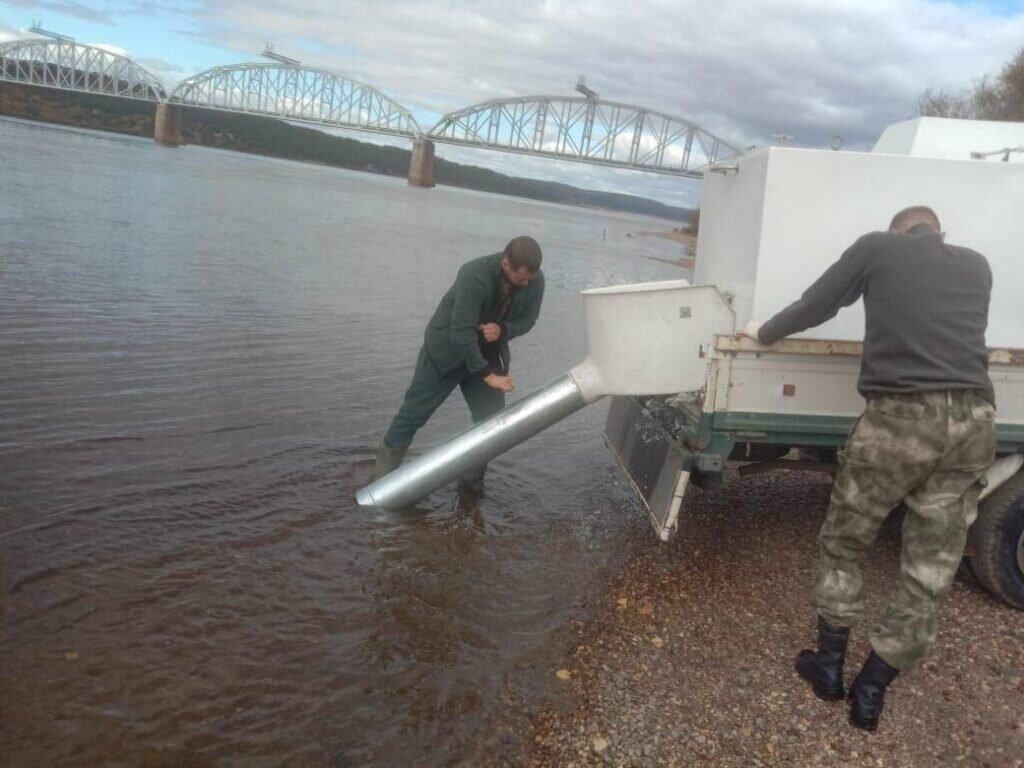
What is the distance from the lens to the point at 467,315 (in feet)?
16.7

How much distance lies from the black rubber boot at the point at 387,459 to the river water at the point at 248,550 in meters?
0.30

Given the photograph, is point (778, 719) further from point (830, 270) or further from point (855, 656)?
point (830, 270)

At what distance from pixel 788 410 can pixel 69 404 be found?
18.4 feet

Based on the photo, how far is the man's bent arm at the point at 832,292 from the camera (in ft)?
11.6

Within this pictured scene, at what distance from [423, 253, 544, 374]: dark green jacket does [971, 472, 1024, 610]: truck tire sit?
295cm

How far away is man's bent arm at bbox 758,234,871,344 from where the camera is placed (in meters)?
3.55

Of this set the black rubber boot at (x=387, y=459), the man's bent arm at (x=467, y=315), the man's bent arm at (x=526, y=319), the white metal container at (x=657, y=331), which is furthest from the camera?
the black rubber boot at (x=387, y=459)

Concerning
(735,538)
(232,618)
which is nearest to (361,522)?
(232,618)

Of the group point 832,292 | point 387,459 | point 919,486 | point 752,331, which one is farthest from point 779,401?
point 387,459

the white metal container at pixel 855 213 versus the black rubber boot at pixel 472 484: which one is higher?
the white metal container at pixel 855 213

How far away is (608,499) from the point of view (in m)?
6.46

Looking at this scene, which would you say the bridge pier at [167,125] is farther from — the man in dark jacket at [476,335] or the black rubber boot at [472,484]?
the man in dark jacket at [476,335]

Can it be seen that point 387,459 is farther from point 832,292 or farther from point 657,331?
point 832,292

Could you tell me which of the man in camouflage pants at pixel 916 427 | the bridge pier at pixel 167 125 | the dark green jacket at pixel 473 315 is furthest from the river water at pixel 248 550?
the bridge pier at pixel 167 125
